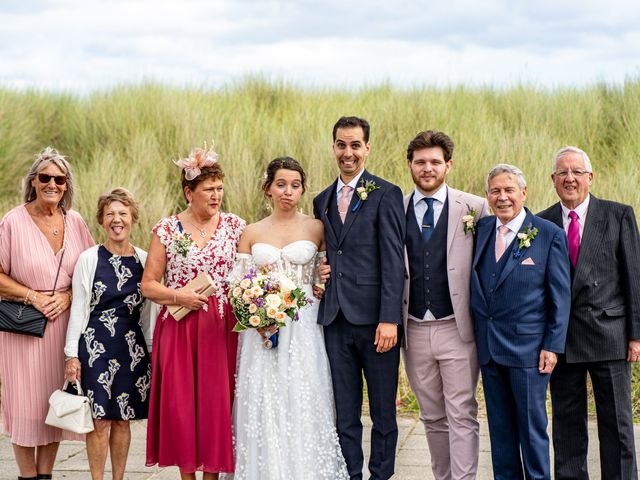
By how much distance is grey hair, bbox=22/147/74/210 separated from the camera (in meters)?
5.51

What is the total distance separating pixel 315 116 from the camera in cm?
1348

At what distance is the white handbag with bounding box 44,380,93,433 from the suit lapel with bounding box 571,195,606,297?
2954mm

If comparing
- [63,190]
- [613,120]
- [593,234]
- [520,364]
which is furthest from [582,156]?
[613,120]

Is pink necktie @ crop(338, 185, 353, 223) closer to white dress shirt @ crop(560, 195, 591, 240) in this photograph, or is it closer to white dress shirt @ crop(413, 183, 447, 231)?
white dress shirt @ crop(413, 183, 447, 231)

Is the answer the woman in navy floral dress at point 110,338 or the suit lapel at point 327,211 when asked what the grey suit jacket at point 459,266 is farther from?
the woman in navy floral dress at point 110,338

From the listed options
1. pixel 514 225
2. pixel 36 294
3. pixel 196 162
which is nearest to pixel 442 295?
pixel 514 225

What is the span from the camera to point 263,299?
4.84 metres

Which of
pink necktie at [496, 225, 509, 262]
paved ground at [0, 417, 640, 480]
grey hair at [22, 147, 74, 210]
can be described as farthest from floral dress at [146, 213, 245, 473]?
pink necktie at [496, 225, 509, 262]

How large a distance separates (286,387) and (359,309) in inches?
24.8

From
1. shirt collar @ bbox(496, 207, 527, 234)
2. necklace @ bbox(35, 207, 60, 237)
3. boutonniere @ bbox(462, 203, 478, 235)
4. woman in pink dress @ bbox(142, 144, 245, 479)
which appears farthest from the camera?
Answer: necklace @ bbox(35, 207, 60, 237)

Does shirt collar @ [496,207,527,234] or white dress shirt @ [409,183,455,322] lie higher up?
white dress shirt @ [409,183,455,322]

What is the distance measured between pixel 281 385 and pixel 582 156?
2.22m

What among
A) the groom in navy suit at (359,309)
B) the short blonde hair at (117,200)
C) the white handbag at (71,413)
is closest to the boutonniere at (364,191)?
A: the groom in navy suit at (359,309)

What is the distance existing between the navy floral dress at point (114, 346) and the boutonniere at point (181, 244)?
0.37 m
